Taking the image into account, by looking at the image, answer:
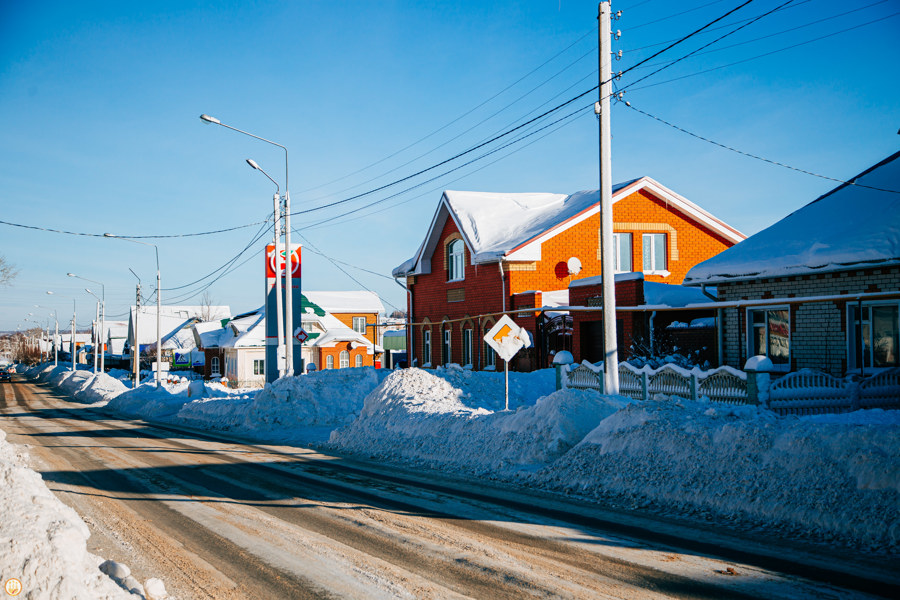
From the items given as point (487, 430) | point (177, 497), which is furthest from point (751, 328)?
point (177, 497)

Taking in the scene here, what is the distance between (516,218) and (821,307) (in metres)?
17.4

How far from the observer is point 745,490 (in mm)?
7996

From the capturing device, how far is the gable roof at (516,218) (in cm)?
2872

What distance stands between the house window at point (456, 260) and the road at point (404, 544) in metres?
21.0

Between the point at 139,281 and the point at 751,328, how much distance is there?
3534cm

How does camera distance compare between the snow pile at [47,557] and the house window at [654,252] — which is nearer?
the snow pile at [47,557]

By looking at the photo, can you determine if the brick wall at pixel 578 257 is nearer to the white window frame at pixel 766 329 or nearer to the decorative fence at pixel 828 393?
the white window frame at pixel 766 329

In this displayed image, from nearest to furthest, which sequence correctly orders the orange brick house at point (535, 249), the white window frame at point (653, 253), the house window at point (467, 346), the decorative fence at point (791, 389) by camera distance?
the decorative fence at point (791, 389) → the orange brick house at point (535, 249) → the white window frame at point (653, 253) → the house window at point (467, 346)

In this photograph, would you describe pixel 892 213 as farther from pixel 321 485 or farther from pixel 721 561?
pixel 321 485

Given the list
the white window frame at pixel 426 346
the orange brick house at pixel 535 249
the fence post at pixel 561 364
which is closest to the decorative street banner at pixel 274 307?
the orange brick house at pixel 535 249

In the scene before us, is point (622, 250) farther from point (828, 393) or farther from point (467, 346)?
point (828, 393)

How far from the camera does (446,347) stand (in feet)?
111

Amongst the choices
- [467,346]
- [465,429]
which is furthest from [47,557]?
[467,346]

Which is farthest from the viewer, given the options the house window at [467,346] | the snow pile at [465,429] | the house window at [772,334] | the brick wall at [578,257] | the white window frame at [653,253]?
the house window at [467,346]
